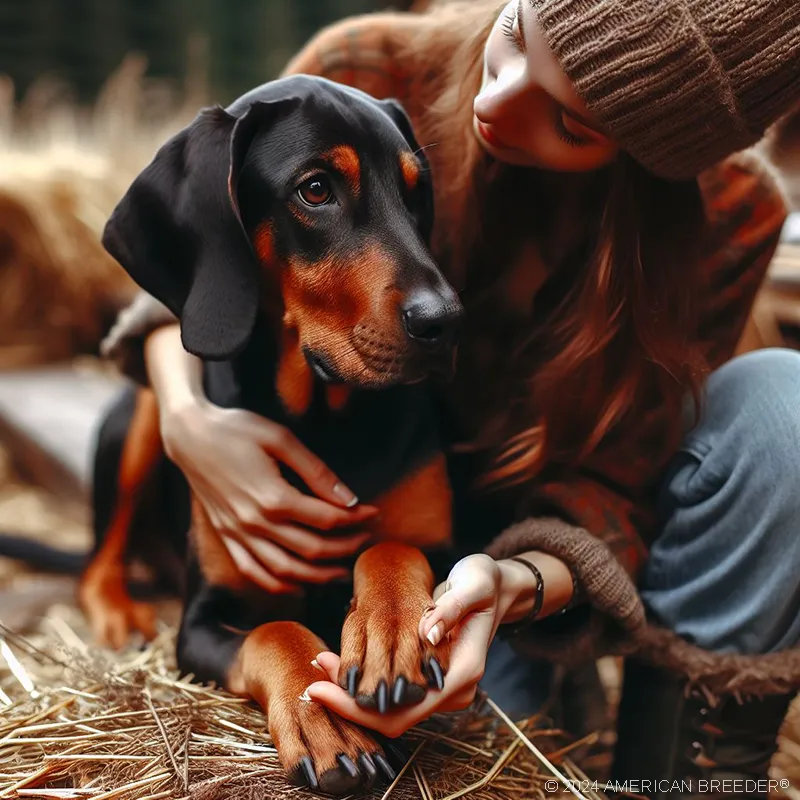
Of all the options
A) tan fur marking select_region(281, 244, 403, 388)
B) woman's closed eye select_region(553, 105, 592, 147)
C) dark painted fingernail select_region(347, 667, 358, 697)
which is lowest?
dark painted fingernail select_region(347, 667, 358, 697)

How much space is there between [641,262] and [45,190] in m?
3.02

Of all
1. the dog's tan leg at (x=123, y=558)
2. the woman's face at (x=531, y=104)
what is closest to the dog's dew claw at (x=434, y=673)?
the woman's face at (x=531, y=104)

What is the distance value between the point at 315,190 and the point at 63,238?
9.32 ft

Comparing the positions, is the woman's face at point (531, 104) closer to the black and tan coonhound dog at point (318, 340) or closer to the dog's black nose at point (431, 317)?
the black and tan coonhound dog at point (318, 340)

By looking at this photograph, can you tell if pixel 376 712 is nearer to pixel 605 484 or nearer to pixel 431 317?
pixel 431 317

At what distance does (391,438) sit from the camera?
4.69 feet

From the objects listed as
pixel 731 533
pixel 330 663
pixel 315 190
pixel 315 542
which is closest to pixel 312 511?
pixel 315 542

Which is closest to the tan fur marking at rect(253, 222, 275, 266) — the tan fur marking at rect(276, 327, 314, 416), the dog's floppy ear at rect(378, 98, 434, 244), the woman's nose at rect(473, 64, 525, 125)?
the tan fur marking at rect(276, 327, 314, 416)

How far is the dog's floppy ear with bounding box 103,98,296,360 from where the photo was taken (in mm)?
1288

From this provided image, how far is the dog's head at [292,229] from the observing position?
1.24 m

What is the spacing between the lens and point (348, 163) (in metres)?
1.27

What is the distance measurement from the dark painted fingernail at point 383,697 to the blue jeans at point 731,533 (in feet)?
1.24

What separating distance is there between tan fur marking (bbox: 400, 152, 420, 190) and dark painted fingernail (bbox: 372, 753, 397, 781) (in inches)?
30.6

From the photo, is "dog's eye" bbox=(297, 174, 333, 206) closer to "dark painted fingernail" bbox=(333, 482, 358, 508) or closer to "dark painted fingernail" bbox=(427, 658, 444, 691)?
"dark painted fingernail" bbox=(333, 482, 358, 508)
